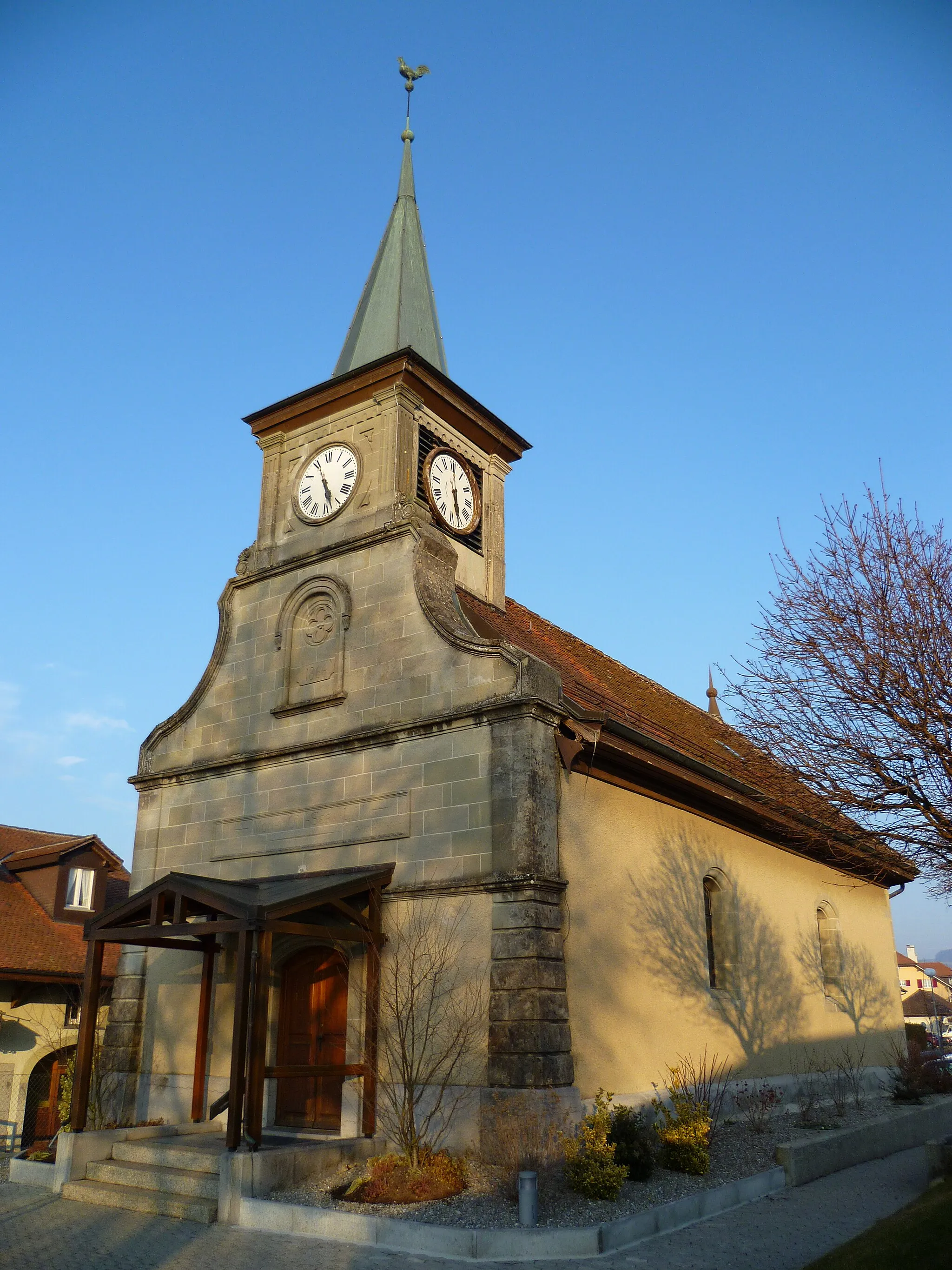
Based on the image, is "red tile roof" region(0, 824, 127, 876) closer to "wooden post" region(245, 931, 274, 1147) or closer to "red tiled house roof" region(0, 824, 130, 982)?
"red tiled house roof" region(0, 824, 130, 982)

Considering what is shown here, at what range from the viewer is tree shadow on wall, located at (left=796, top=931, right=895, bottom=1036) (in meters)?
18.7

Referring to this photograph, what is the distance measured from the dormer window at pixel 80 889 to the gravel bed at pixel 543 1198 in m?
14.7

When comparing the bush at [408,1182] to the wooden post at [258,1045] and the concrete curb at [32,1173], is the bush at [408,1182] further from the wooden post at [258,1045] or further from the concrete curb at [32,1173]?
the concrete curb at [32,1173]

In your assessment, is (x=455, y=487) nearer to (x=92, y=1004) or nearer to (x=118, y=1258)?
(x=92, y=1004)

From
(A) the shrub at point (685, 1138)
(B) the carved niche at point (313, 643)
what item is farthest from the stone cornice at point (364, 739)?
(A) the shrub at point (685, 1138)

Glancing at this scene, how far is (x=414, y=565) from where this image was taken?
14.3 metres

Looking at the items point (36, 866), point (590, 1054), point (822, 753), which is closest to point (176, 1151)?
point (590, 1054)

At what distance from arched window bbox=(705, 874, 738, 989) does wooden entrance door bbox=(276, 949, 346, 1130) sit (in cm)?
589

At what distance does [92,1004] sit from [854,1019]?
48.1 feet

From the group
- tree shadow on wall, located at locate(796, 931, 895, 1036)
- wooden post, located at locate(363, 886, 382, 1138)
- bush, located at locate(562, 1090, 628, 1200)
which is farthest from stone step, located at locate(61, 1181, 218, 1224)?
tree shadow on wall, located at locate(796, 931, 895, 1036)

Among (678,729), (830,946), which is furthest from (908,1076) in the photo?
(678,729)

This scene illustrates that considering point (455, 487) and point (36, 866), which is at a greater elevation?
point (455, 487)

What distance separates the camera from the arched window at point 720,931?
16.0m

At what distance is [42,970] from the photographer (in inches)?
780
